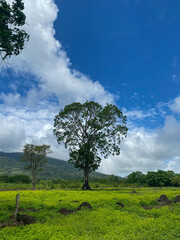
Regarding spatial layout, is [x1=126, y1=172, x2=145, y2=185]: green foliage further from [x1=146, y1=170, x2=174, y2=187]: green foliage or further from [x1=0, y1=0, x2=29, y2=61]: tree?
[x1=0, y1=0, x2=29, y2=61]: tree

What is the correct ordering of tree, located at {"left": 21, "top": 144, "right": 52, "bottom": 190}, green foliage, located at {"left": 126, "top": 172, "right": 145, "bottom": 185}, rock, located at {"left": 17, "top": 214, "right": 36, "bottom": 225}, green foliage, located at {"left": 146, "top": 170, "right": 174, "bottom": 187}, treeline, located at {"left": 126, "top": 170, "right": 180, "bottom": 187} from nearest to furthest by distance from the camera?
rock, located at {"left": 17, "top": 214, "right": 36, "bottom": 225} < tree, located at {"left": 21, "top": 144, "right": 52, "bottom": 190} < treeline, located at {"left": 126, "top": 170, "right": 180, "bottom": 187} < green foliage, located at {"left": 146, "top": 170, "right": 174, "bottom": 187} < green foliage, located at {"left": 126, "top": 172, "right": 145, "bottom": 185}

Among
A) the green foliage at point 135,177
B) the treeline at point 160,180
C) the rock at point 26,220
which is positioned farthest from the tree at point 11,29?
the green foliage at point 135,177

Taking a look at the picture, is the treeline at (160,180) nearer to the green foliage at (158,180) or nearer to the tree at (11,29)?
the green foliage at (158,180)

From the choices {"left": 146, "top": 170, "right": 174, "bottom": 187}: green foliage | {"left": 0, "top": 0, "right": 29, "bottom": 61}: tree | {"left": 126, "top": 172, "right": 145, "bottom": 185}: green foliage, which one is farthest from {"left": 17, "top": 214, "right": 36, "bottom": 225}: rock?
{"left": 126, "top": 172, "right": 145, "bottom": 185}: green foliage

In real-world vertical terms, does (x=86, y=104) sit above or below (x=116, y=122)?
above

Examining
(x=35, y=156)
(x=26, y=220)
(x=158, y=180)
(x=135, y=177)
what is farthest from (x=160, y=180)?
(x=26, y=220)

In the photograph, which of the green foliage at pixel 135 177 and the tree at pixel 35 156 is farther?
the green foliage at pixel 135 177

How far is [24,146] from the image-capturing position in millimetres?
56312

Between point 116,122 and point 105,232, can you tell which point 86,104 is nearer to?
point 116,122

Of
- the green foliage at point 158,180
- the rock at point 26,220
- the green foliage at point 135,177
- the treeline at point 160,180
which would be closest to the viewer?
the rock at point 26,220

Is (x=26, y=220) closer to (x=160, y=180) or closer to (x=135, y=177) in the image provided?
(x=160, y=180)

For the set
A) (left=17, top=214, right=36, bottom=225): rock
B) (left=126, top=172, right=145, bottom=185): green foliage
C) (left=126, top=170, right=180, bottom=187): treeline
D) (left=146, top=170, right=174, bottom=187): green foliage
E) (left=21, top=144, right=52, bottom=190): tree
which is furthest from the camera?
(left=126, top=172, right=145, bottom=185): green foliage

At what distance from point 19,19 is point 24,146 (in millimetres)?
43182

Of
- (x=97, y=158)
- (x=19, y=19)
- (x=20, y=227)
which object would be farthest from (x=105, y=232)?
(x=97, y=158)
